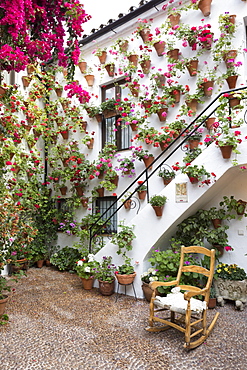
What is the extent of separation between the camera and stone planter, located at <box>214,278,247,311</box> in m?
4.62

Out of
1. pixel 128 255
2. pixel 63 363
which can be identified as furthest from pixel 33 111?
pixel 63 363

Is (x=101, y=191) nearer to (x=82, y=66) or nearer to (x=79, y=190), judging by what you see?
(x=79, y=190)

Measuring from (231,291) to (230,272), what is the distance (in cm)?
31

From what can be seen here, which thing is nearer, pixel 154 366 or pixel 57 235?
pixel 154 366

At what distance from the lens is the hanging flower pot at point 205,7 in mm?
5754

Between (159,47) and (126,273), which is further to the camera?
(159,47)

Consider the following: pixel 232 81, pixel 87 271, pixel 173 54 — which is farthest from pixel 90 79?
pixel 87 271

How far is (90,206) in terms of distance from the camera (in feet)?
24.0

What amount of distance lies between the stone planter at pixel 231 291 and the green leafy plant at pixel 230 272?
6 cm

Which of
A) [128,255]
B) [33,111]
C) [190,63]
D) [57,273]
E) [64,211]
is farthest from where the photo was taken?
[64,211]

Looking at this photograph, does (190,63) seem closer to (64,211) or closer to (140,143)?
(140,143)

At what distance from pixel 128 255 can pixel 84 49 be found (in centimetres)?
581

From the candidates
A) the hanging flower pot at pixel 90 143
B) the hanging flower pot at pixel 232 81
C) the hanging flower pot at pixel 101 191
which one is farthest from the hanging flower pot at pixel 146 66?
the hanging flower pot at pixel 101 191

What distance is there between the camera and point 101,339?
3.61 meters
